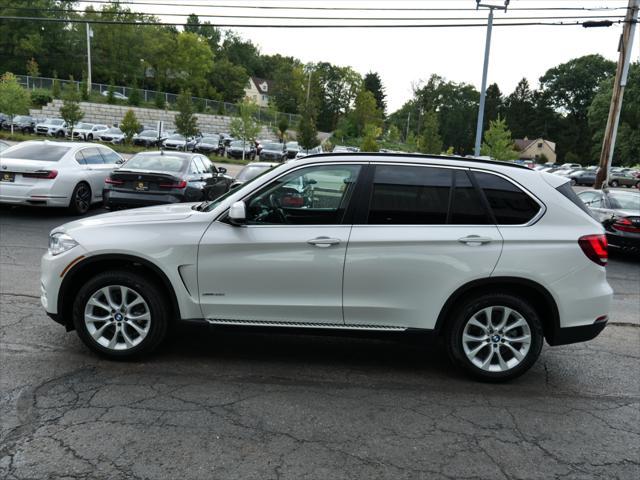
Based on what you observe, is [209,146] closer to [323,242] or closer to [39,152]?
[39,152]

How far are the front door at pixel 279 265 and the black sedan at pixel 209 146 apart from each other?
3933 centimetres

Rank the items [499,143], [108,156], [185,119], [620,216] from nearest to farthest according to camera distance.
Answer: [620,216] → [108,156] → [499,143] → [185,119]

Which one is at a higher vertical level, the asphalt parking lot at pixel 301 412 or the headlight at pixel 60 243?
the headlight at pixel 60 243

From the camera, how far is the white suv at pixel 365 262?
13.7 feet

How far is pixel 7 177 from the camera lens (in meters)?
10.6

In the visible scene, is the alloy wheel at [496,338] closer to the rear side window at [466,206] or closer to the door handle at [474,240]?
the door handle at [474,240]

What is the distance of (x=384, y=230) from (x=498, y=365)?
1443 millimetres

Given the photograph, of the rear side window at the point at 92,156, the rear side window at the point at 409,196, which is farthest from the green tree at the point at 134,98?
the rear side window at the point at 409,196

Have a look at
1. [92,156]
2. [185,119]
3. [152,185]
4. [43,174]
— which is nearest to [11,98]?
[185,119]

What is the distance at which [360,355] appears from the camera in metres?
4.89

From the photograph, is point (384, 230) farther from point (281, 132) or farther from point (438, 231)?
point (281, 132)

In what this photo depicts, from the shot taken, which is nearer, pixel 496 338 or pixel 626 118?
pixel 496 338

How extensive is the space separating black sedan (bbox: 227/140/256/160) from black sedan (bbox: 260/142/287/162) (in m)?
1.12

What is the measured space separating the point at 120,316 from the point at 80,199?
834cm
